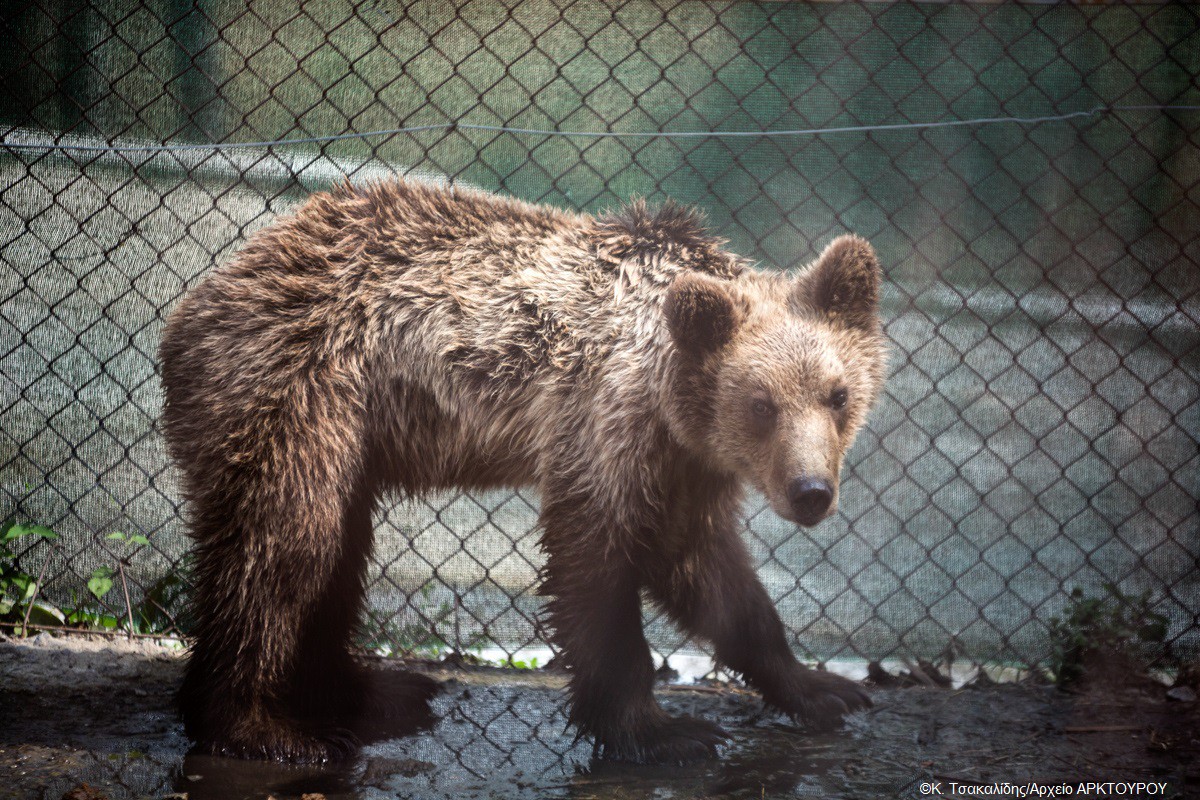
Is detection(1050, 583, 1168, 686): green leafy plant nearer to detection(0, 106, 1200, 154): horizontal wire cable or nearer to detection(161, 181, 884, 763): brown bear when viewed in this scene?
detection(161, 181, 884, 763): brown bear

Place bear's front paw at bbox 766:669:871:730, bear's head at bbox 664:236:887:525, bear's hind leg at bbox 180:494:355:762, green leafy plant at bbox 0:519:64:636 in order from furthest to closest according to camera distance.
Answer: green leafy plant at bbox 0:519:64:636 < bear's front paw at bbox 766:669:871:730 < bear's hind leg at bbox 180:494:355:762 < bear's head at bbox 664:236:887:525

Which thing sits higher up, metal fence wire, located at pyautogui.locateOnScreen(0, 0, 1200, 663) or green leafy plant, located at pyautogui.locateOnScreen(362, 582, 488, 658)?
metal fence wire, located at pyautogui.locateOnScreen(0, 0, 1200, 663)

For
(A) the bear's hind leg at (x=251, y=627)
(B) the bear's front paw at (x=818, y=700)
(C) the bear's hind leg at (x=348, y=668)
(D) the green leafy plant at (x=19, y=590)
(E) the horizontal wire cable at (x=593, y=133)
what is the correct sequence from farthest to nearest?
(D) the green leafy plant at (x=19, y=590)
(E) the horizontal wire cable at (x=593, y=133)
(B) the bear's front paw at (x=818, y=700)
(C) the bear's hind leg at (x=348, y=668)
(A) the bear's hind leg at (x=251, y=627)

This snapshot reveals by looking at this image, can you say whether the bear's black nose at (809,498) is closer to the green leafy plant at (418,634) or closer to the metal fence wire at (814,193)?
the metal fence wire at (814,193)

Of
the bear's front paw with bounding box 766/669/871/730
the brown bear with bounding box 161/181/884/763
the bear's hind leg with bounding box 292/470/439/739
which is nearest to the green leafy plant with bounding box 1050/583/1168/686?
the bear's front paw with bounding box 766/669/871/730

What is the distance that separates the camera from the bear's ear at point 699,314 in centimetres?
300

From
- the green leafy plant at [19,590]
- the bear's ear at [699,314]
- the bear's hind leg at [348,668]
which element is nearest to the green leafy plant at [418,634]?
the bear's hind leg at [348,668]

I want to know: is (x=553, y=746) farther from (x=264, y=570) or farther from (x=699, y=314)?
(x=699, y=314)

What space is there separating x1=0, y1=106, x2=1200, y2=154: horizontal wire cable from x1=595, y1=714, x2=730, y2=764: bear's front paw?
2.18 meters

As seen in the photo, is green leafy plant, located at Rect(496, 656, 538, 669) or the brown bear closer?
the brown bear

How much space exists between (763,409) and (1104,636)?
1.99m

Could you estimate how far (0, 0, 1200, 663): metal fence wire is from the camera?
392 centimetres

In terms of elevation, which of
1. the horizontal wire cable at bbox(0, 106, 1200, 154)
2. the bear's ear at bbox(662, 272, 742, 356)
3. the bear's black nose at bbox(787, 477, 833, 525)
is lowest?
the bear's black nose at bbox(787, 477, 833, 525)

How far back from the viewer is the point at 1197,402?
3.98 m
